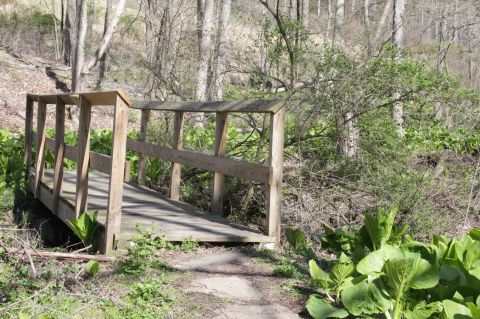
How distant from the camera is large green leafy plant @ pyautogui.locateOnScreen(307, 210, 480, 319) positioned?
368 cm

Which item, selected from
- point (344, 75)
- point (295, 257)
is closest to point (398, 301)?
point (295, 257)

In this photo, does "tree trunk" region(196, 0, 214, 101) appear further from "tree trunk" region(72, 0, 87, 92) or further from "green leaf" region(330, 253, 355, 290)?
"green leaf" region(330, 253, 355, 290)

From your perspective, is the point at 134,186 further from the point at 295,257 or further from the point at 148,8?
the point at 148,8

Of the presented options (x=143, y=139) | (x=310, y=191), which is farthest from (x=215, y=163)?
(x=143, y=139)

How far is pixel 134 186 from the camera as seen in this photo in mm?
9805

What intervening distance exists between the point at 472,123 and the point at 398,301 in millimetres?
7940

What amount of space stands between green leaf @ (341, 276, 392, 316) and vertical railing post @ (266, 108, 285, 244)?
231 centimetres

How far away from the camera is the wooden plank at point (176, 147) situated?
838 cm

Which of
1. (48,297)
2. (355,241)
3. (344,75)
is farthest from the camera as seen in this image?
(344,75)

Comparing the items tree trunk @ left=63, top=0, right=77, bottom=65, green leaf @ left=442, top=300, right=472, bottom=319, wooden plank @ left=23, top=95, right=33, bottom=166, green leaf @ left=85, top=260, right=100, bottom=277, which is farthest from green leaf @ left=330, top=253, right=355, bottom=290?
tree trunk @ left=63, top=0, right=77, bottom=65

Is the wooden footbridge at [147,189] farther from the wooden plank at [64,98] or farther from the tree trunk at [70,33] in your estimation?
the tree trunk at [70,33]

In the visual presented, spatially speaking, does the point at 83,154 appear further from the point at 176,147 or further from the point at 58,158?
the point at 176,147

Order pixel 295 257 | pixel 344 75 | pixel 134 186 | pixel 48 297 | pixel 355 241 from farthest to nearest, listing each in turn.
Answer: pixel 134 186 → pixel 344 75 → pixel 295 257 → pixel 355 241 → pixel 48 297

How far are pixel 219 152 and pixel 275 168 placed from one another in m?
1.33
